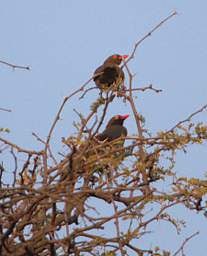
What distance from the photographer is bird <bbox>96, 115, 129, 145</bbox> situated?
15.8 feet

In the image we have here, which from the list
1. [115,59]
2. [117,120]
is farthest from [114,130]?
[115,59]

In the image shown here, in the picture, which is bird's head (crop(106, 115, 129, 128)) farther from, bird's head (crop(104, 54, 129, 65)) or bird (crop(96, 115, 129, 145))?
bird's head (crop(104, 54, 129, 65))

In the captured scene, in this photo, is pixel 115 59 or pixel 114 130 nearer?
pixel 114 130

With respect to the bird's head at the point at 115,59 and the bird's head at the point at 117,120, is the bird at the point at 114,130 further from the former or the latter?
the bird's head at the point at 115,59

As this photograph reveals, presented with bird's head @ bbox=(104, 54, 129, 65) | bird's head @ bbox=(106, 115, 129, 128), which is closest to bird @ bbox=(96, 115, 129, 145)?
bird's head @ bbox=(106, 115, 129, 128)

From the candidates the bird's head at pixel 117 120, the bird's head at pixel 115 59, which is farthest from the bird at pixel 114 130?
the bird's head at pixel 115 59

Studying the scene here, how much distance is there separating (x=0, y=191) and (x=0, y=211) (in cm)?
16

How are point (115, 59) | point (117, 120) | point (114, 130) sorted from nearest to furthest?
point (114, 130) → point (117, 120) → point (115, 59)

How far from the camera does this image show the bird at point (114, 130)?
189 inches

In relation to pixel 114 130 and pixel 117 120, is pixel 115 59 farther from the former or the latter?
pixel 114 130

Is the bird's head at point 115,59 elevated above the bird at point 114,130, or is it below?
above

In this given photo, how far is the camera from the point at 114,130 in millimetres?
4980

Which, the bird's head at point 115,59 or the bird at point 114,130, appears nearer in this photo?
the bird at point 114,130

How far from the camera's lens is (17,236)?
289cm
